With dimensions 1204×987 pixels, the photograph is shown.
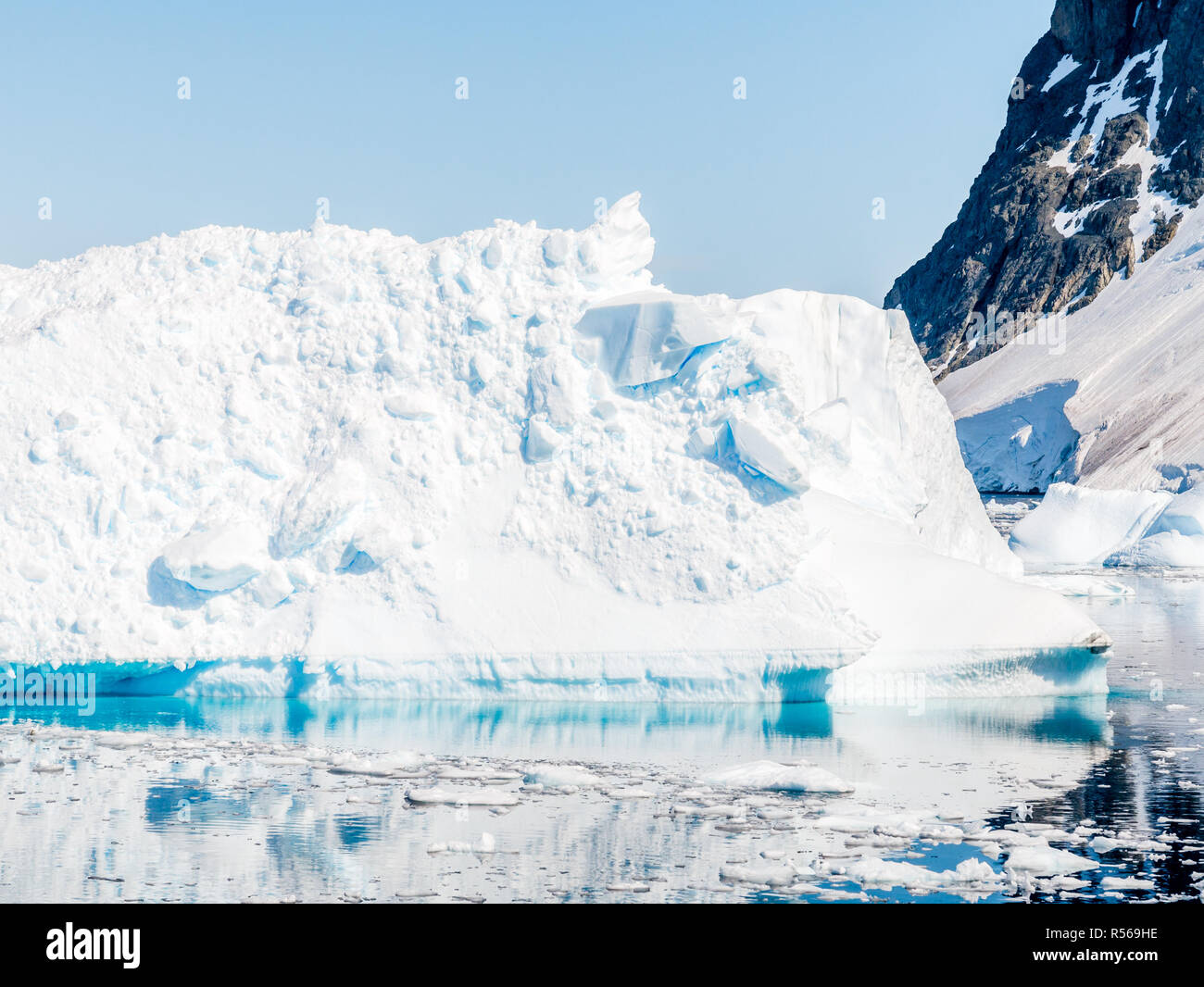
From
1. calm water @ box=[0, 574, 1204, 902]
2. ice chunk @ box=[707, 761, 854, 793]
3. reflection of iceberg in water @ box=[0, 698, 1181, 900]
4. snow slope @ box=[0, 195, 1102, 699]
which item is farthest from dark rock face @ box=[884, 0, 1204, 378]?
ice chunk @ box=[707, 761, 854, 793]

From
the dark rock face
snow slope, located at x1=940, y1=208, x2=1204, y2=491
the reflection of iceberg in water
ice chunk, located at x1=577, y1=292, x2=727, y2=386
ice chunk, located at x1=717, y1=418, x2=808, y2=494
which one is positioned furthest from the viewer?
the dark rock face

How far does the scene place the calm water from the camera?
8008mm

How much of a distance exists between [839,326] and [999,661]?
687cm

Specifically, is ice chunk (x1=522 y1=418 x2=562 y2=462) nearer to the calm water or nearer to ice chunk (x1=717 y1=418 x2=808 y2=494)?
ice chunk (x1=717 y1=418 x2=808 y2=494)

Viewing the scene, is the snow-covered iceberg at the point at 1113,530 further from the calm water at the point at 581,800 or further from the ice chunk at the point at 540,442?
the ice chunk at the point at 540,442

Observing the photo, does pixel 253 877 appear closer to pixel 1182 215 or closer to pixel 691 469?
pixel 691 469

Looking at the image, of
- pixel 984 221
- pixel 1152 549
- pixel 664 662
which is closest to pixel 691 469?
pixel 664 662

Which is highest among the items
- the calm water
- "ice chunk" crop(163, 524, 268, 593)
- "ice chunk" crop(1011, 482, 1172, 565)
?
"ice chunk" crop(1011, 482, 1172, 565)
